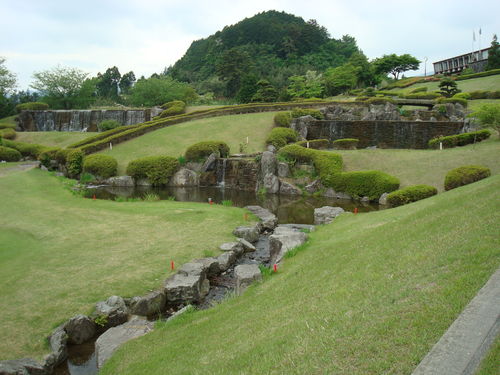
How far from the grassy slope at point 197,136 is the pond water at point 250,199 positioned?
509 cm

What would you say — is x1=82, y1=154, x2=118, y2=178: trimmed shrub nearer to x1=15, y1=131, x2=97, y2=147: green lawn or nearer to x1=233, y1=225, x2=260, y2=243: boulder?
x1=15, y1=131, x2=97, y2=147: green lawn

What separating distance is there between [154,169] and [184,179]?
101 inches

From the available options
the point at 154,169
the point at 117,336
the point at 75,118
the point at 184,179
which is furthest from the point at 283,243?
the point at 75,118

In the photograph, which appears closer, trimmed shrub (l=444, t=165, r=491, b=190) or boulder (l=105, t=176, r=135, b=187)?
trimmed shrub (l=444, t=165, r=491, b=190)

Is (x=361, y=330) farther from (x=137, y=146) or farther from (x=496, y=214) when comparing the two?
(x=137, y=146)

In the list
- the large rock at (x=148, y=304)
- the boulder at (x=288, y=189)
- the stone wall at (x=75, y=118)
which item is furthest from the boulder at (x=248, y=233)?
the stone wall at (x=75, y=118)

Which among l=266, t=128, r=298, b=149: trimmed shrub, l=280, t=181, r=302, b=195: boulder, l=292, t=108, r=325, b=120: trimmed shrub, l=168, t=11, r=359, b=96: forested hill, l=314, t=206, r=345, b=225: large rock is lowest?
l=314, t=206, r=345, b=225: large rock

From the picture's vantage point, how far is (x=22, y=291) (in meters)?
9.00

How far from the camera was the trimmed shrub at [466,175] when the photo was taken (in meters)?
18.1

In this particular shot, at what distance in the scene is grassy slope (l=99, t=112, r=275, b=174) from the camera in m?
34.3

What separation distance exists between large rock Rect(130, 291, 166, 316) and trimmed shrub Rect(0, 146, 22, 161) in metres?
35.6

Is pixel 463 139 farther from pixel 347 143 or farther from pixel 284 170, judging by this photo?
pixel 284 170

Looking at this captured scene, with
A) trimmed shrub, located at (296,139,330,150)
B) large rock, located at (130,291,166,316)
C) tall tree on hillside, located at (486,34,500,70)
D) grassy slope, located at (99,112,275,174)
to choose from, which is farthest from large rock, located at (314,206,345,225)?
tall tree on hillside, located at (486,34,500,70)

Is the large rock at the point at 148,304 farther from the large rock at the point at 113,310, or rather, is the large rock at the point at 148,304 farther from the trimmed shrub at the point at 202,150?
the trimmed shrub at the point at 202,150
